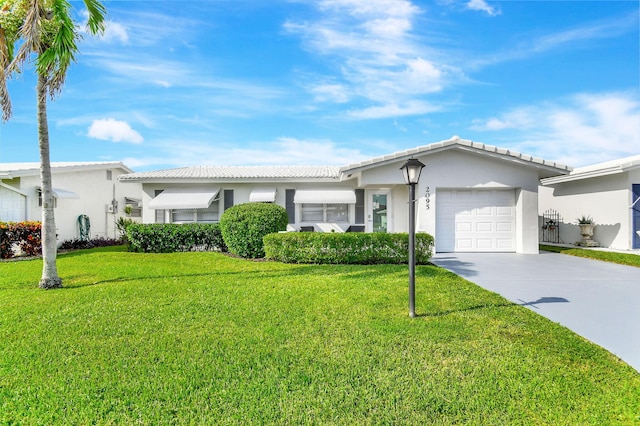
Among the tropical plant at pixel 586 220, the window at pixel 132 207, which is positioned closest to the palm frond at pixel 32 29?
the window at pixel 132 207

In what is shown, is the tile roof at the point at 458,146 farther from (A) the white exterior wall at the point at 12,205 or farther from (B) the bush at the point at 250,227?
(A) the white exterior wall at the point at 12,205

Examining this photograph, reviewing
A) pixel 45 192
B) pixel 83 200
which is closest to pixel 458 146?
pixel 45 192

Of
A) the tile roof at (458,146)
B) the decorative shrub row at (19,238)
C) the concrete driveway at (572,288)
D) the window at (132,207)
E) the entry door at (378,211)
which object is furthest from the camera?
the window at (132,207)

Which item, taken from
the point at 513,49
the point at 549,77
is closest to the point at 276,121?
the point at 513,49

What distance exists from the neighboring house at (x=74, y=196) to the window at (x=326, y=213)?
49.0ft

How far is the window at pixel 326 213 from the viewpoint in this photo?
838 inches

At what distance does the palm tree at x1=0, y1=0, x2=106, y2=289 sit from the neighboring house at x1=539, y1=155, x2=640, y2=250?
25.3 meters

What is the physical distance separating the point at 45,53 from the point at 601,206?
27.8m

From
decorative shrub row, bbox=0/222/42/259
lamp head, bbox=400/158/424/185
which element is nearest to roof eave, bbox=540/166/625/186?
lamp head, bbox=400/158/424/185

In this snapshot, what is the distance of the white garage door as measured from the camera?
57.0 feet

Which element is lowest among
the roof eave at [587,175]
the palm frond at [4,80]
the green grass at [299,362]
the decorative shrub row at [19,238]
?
the green grass at [299,362]

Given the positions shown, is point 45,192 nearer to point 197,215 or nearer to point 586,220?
point 197,215

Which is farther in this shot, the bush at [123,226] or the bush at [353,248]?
the bush at [123,226]

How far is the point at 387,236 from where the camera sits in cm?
1377
